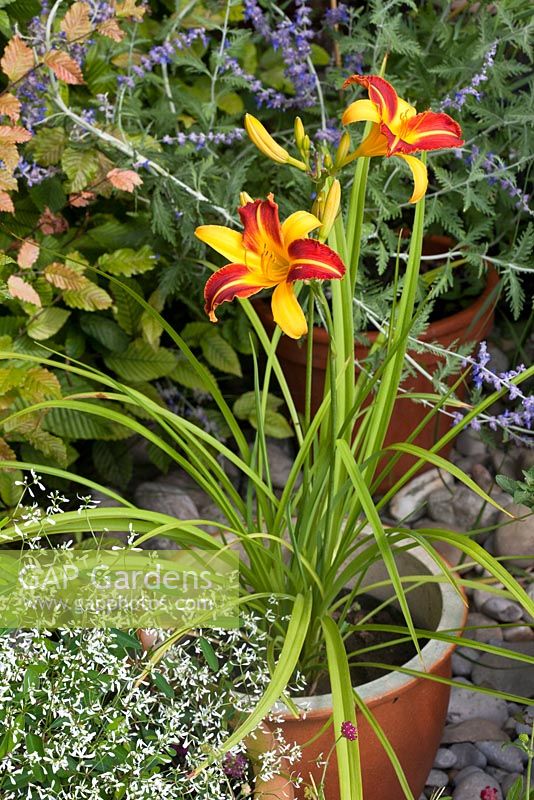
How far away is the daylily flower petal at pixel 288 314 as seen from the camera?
45.9 inches

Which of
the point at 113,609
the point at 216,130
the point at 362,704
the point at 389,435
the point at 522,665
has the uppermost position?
the point at 216,130

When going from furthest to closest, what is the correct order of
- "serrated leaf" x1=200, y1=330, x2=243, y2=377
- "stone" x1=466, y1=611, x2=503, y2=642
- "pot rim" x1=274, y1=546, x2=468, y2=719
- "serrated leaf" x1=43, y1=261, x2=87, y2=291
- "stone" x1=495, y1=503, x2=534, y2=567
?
"serrated leaf" x1=200, y1=330, x2=243, y2=377 → "stone" x1=495, y1=503, x2=534, y2=567 → "stone" x1=466, y1=611, x2=503, y2=642 → "serrated leaf" x1=43, y1=261, x2=87, y2=291 → "pot rim" x1=274, y1=546, x2=468, y2=719

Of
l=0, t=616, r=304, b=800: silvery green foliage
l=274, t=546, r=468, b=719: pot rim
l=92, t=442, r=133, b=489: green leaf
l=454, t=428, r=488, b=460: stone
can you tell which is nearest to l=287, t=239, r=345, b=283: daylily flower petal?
l=0, t=616, r=304, b=800: silvery green foliage

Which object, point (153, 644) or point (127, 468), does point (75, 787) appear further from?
point (127, 468)

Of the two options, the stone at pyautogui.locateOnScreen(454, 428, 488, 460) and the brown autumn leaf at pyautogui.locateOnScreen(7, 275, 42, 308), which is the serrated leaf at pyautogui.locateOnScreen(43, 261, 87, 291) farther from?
the stone at pyautogui.locateOnScreen(454, 428, 488, 460)

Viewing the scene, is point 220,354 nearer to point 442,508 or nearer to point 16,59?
point 442,508

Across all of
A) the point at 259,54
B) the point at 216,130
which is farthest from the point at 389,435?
the point at 259,54

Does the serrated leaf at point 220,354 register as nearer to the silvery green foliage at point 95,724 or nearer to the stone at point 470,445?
the stone at point 470,445

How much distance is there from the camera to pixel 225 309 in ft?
8.09

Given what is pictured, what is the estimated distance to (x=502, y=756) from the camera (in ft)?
6.20

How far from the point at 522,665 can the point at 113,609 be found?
94 centimetres

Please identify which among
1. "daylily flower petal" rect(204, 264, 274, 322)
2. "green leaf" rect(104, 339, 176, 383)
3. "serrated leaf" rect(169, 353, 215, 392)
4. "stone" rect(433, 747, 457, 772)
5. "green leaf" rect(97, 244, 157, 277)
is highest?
"daylily flower petal" rect(204, 264, 274, 322)

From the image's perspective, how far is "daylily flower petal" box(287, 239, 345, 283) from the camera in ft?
3.72

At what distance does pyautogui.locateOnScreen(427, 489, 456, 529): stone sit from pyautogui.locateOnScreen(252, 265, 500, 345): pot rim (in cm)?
41
